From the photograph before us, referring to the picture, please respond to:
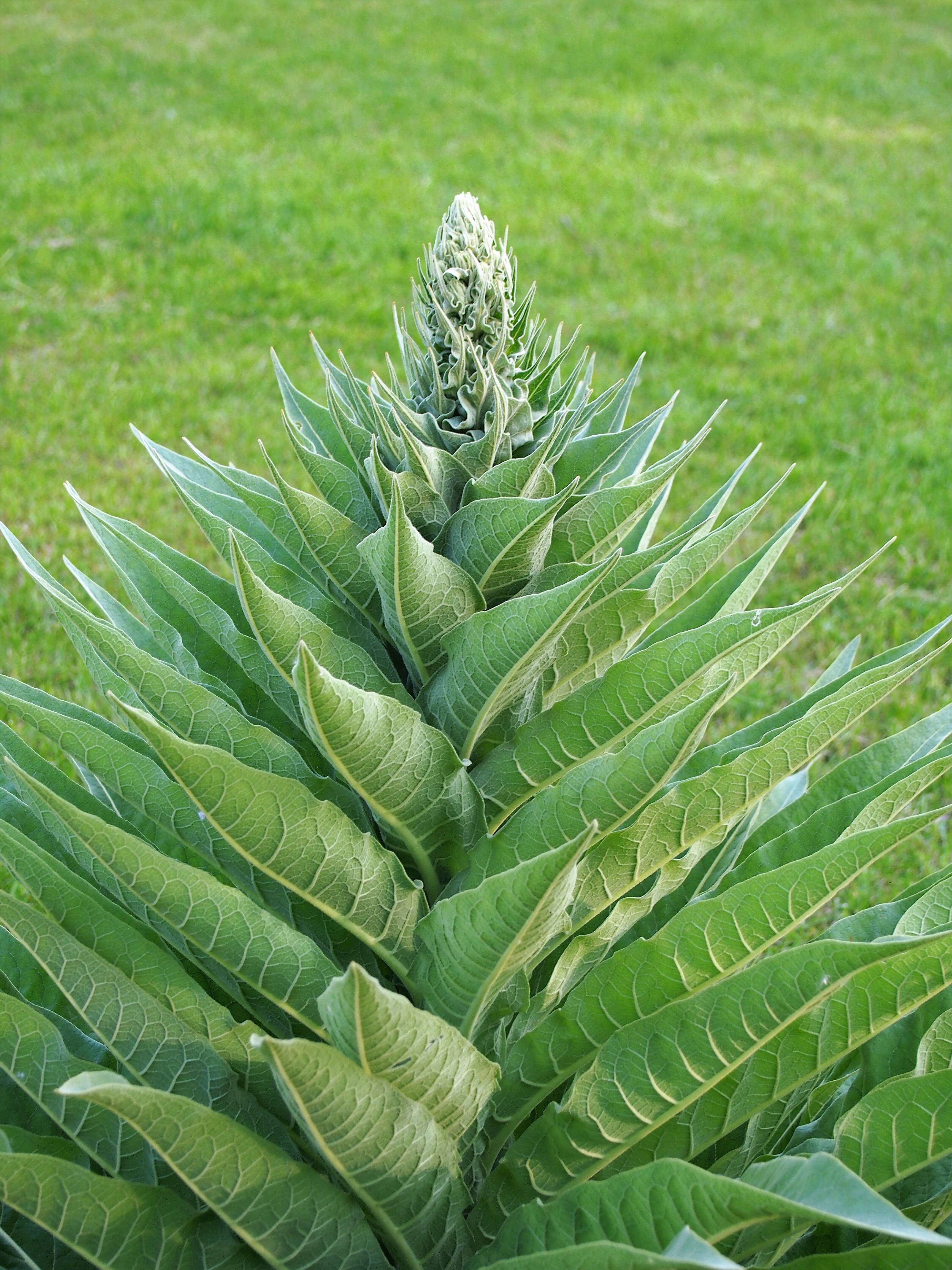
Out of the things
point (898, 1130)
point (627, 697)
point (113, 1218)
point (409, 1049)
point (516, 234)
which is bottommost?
point (113, 1218)

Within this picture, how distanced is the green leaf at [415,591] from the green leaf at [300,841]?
0.18m

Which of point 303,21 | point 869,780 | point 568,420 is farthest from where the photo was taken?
point 303,21

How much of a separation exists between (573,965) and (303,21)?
1062 cm

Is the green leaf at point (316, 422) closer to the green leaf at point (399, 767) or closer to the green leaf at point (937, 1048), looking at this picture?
the green leaf at point (399, 767)

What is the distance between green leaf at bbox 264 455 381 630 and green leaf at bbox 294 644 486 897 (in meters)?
0.18

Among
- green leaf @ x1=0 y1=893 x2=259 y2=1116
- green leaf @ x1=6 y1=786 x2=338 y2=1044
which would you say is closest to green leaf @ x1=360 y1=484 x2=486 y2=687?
green leaf @ x1=6 y1=786 x2=338 y2=1044

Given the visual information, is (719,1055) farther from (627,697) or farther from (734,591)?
(734,591)

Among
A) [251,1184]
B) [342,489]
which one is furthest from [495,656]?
[251,1184]

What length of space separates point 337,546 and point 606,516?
308 millimetres

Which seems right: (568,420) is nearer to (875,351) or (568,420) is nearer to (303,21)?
(875,351)

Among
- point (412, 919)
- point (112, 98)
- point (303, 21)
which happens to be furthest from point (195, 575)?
point (303, 21)

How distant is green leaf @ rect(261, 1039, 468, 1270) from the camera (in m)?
0.99

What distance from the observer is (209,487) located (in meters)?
1.65

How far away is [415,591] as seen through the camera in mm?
1213
